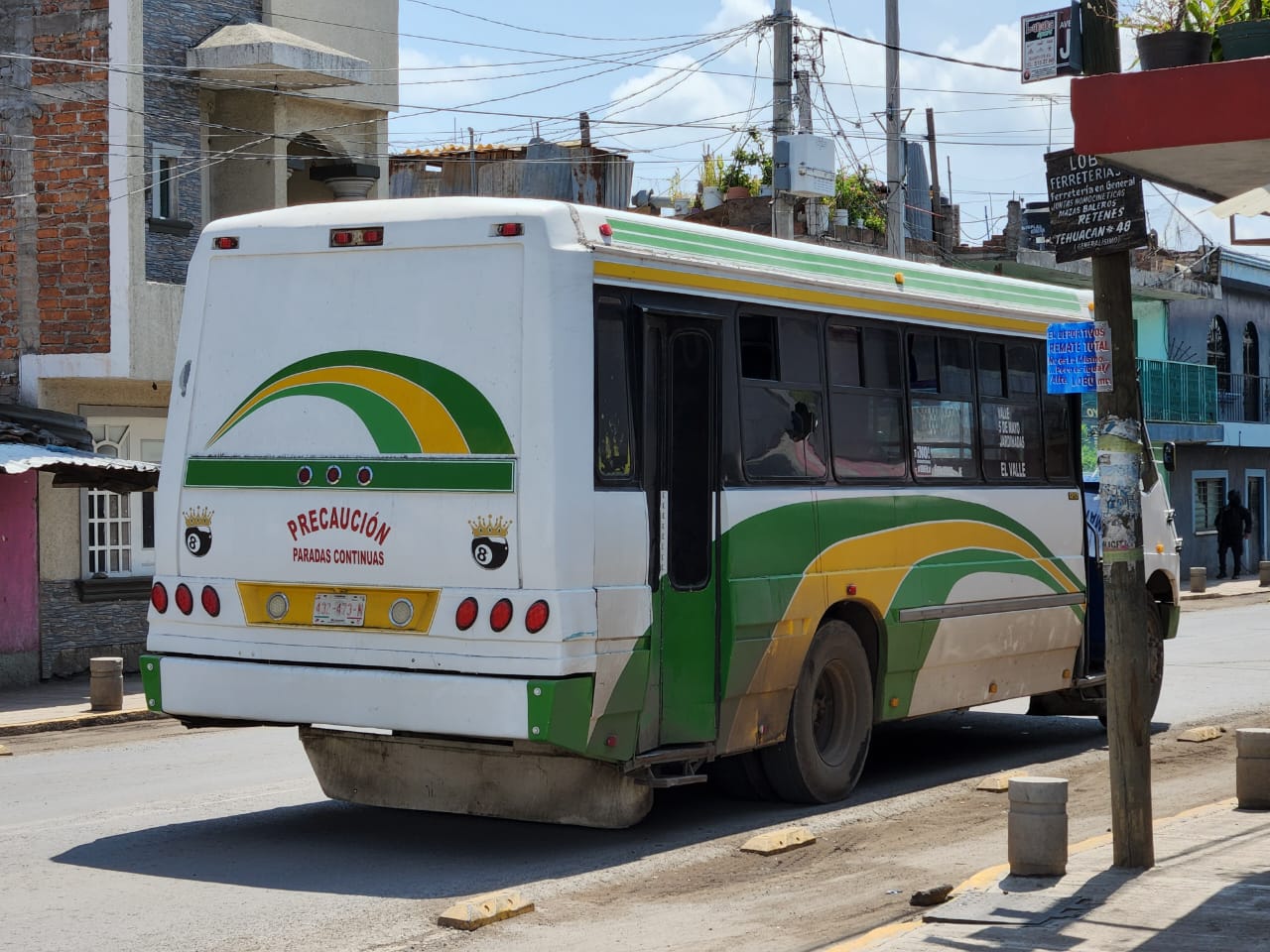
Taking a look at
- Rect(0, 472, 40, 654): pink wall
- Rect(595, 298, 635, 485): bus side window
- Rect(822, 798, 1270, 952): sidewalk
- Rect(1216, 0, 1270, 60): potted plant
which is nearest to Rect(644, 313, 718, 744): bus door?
Rect(595, 298, 635, 485): bus side window

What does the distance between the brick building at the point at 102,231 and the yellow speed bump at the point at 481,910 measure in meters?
12.9

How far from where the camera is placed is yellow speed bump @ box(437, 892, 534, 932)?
796 cm

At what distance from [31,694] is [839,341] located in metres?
10.8

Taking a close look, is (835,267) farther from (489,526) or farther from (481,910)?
(481,910)

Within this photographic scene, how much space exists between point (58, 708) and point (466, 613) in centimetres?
952

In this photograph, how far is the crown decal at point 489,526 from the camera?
9.23 m

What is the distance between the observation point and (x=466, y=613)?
9258mm

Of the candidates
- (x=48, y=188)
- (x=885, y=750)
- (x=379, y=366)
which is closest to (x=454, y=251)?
(x=379, y=366)

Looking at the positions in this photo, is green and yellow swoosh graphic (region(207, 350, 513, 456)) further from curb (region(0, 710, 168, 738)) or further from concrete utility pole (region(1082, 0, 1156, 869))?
curb (region(0, 710, 168, 738))

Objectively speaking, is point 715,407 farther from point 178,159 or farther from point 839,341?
point 178,159

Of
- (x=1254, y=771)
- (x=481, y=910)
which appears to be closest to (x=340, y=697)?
(x=481, y=910)

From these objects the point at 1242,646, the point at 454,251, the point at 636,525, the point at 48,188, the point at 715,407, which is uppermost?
the point at 48,188

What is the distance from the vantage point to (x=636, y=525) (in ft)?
31.8

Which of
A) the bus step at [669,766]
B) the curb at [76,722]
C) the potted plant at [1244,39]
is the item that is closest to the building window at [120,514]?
the curb at [76,722]
